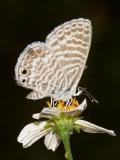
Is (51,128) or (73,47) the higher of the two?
(73,47)

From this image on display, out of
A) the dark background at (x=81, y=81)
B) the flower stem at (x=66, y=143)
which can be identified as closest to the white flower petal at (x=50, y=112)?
the flower stem at (x=66, y=143)

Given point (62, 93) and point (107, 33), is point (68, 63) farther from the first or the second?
point (107, 33)

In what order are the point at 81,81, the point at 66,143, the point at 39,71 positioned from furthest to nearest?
1. the point at 81,81
2. the point at 39,71
3. the point at 66,143

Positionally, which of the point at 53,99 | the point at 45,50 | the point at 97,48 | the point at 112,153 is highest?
the point at 45,50

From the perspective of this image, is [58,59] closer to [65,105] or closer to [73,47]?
[73,47]

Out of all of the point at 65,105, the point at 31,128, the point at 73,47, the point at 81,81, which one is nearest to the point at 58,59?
the point at 73,47

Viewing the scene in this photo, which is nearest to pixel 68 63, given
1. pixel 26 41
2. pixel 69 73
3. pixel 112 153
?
pixel 69 73
